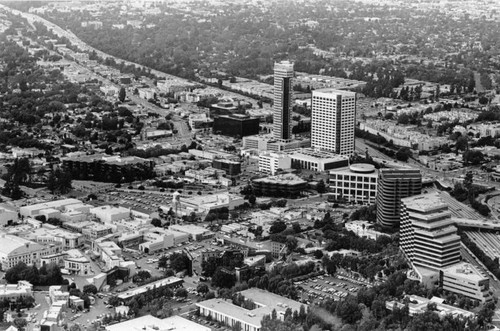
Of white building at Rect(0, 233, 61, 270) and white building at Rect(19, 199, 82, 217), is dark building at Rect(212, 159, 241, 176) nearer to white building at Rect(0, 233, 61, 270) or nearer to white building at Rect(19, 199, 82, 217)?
white building at Rect(19, 199, 82, 217)

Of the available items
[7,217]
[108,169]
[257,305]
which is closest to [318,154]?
[108,169]

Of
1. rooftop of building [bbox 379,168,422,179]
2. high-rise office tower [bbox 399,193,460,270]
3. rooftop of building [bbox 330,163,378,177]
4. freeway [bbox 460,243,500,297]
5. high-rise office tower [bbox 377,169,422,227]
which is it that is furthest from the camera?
rooftop of building [bbox 330,163,378,177]

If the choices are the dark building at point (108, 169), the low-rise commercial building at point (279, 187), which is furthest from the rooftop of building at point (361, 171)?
the dark building at point (108, 169)

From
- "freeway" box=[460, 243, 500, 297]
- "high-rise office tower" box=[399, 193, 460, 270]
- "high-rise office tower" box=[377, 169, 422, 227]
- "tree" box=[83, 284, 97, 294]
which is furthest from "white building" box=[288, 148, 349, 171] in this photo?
"tree" box=[83, 284, 97, 294]

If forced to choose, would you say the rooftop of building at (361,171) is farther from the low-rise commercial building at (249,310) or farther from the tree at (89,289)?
the tree at (89,289)

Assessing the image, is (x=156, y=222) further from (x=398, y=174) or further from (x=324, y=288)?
(x=324, y=288)

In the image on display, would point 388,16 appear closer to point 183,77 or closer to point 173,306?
point 183,77

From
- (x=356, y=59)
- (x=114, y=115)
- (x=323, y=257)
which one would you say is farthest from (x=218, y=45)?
(x=323, y=257)
